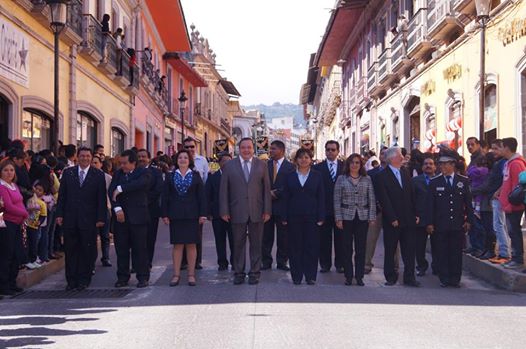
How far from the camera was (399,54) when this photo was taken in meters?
24.2

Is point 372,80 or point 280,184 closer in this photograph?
point 280,184

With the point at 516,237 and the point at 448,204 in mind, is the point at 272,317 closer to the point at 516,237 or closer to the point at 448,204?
the point at 448,204

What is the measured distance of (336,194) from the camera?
9.27 metres

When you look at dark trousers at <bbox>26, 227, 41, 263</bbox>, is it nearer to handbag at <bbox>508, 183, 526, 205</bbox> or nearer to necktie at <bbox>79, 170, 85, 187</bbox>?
necktie at <bbox>79, 170, 85, 187</bbox>

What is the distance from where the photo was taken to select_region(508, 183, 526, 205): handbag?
8.89 m

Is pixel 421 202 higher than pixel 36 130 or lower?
lower

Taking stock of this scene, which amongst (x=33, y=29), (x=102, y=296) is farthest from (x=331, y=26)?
(x=102, y=296)

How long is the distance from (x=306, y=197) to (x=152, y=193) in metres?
2.18

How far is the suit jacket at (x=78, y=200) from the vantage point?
8883 mm

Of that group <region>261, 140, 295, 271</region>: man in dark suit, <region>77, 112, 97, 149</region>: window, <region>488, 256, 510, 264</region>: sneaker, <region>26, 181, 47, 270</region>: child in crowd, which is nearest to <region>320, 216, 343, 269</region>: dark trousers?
<region>261, 140, 295, 271</region>: man in dark suit

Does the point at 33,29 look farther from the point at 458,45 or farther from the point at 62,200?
the point at 458,45

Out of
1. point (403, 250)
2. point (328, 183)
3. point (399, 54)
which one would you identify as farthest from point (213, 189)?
point (399, 54)

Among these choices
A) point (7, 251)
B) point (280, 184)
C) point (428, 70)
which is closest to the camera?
point (7, 251)

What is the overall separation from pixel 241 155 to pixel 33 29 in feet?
22.9
